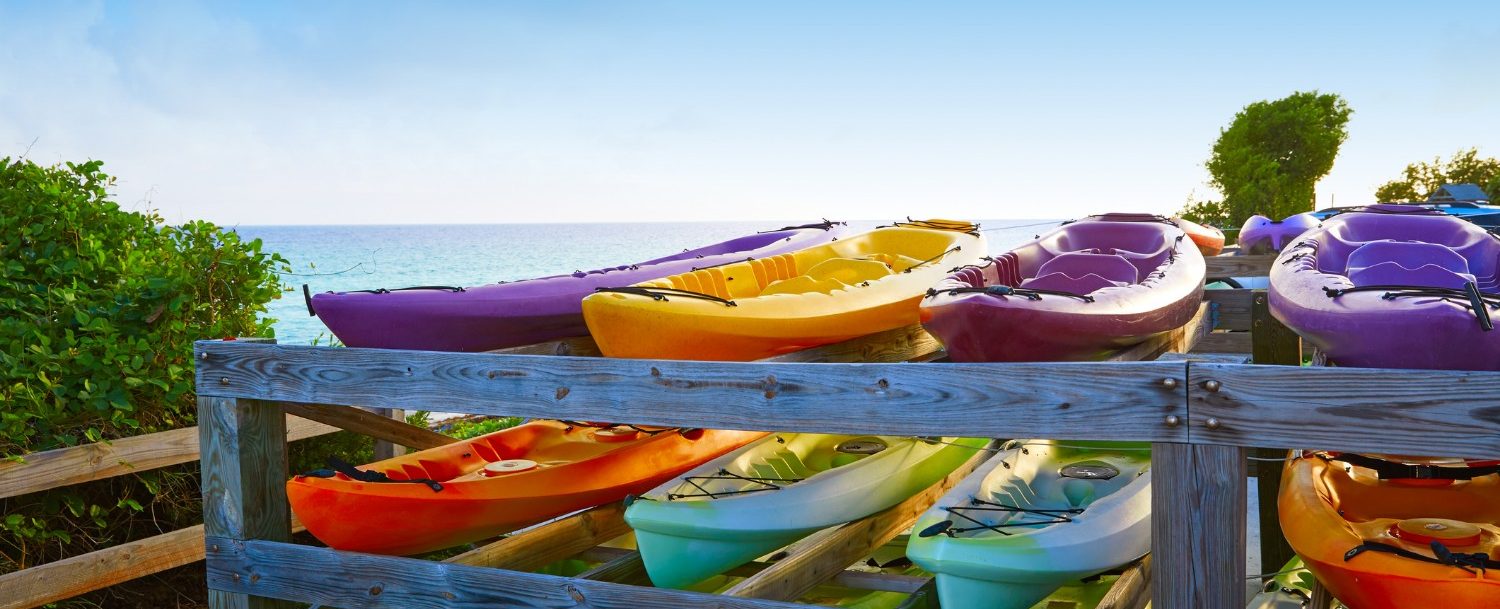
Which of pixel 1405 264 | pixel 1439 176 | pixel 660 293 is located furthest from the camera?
pixel 1439 176

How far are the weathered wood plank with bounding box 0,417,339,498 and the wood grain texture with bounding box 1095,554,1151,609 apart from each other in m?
3.51

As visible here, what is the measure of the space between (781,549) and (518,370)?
4.04 feet

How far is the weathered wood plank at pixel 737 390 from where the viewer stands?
244 cm

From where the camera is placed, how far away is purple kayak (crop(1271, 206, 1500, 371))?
286cm

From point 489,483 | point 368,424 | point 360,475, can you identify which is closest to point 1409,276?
point 489,483

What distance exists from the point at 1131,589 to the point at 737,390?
4.64 ft

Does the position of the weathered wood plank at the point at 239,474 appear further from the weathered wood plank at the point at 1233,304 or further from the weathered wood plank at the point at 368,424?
the weathered wood plank at the point at 1233,304

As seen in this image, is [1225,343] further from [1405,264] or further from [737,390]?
[737,390]

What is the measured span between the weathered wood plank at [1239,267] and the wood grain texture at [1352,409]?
16.8 ft

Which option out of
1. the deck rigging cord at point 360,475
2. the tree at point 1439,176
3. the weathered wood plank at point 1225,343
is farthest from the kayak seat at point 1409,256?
the tree at point 1439,176

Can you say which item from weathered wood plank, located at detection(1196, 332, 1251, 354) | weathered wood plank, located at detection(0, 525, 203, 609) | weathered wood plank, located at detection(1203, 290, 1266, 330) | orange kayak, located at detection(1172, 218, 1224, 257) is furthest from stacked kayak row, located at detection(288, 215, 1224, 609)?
orange kayak, located at detection(1172, 218, 1224, 257)

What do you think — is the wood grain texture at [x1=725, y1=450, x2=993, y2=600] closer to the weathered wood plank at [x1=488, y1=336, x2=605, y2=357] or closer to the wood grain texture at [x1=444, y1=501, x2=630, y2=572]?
the wood grain texture at [x1=444, y1=501, x2=630, y2=572]

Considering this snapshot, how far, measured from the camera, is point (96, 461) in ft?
13.6

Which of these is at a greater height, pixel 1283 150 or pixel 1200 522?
pixel 1283 150
